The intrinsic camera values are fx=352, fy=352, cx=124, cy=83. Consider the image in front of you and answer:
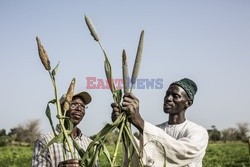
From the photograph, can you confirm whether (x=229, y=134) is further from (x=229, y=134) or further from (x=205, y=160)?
(x=205, y=160)

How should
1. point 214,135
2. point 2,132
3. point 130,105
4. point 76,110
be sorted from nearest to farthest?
point 130,105 → point 76,110 → point 2,132 → point 214,135

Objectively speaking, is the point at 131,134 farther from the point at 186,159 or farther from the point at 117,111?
the point at 186,159

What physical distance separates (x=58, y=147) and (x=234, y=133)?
241 ft

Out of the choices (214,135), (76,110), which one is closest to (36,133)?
(214,135)

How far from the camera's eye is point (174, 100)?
2717 millimetres

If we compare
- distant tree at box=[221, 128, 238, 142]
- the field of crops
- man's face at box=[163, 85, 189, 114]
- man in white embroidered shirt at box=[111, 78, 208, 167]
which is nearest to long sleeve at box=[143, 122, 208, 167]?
man in white embroidered shirt at box=[111, 78, 208, 167]

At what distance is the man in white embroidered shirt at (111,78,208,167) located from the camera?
6.59ft

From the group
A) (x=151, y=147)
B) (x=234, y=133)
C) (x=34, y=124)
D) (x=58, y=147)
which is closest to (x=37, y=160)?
(x=58, y=147)

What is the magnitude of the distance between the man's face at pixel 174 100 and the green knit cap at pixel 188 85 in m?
0.03

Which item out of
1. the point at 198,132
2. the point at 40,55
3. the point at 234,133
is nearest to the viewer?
the point at 40,55

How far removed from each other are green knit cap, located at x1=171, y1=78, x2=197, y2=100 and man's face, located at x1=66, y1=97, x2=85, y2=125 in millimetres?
935

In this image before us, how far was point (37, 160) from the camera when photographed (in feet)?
9.28

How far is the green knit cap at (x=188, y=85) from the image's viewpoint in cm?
276

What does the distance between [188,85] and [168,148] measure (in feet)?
2.42
